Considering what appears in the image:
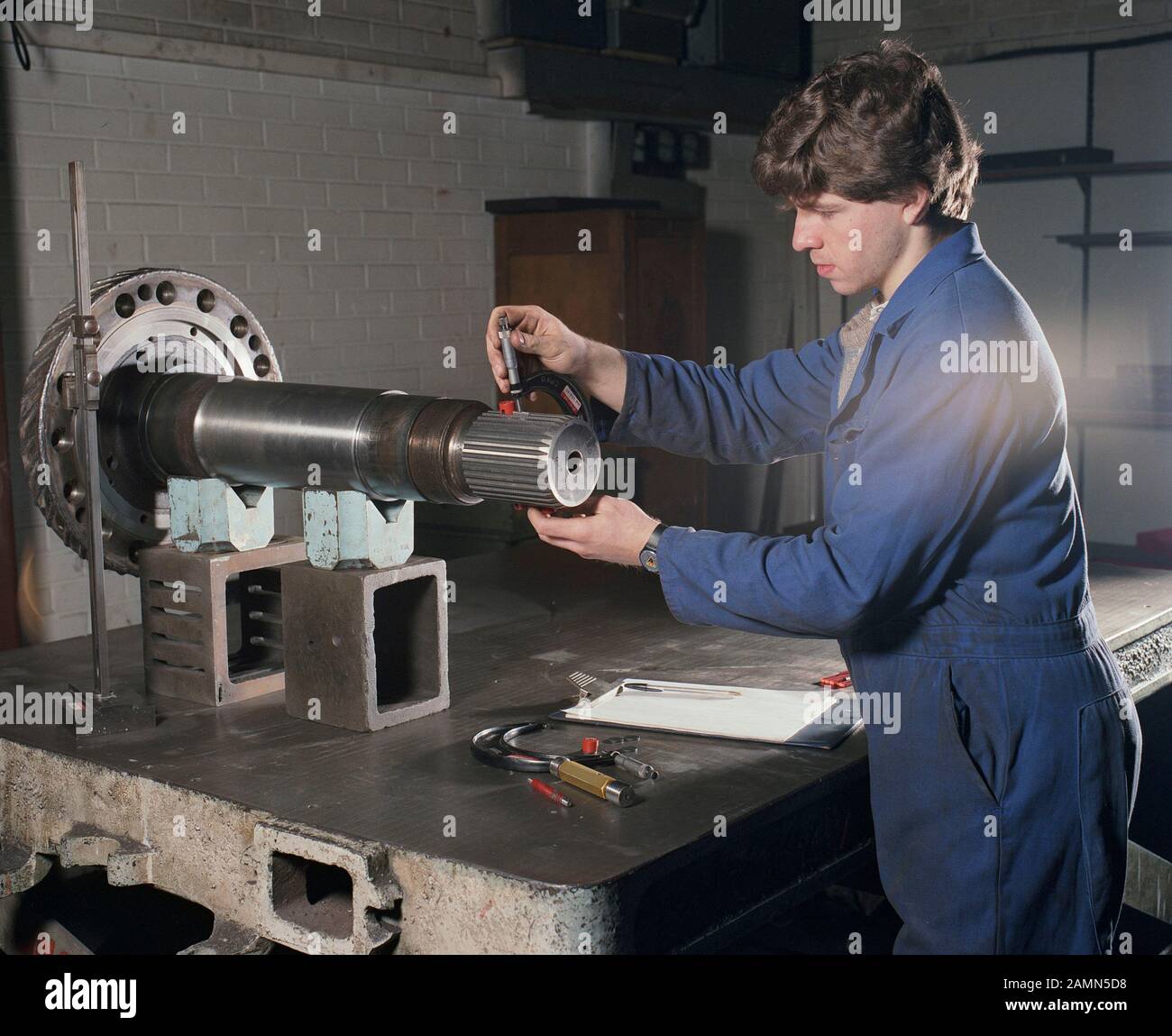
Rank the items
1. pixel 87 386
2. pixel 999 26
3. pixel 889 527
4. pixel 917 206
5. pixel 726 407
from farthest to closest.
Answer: pixel 999 26 < pixel 726 407 < pixel 87 386 < pixel 917 206 < pixel 889 527

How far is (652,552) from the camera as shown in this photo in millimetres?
1513

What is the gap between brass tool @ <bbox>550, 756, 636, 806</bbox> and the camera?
1394 millimetres

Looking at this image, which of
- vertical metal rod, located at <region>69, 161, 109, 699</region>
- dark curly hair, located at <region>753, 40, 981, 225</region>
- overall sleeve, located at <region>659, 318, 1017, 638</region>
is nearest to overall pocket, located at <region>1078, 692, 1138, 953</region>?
overall sleeve, located at <region>659, 318, 1017, 638</region>

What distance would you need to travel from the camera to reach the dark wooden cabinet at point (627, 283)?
462 cm

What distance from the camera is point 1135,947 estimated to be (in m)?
2.68

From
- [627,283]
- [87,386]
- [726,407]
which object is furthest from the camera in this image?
[627,283]

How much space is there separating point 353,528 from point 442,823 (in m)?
0.45

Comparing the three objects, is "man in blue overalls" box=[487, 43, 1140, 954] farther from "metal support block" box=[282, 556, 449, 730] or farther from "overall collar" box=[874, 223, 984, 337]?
"metal support block" box=[282, 556, 449, 730]

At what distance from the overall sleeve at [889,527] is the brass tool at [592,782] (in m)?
0.22

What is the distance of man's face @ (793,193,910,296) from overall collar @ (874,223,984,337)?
4 cm

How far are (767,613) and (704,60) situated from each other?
429 cm

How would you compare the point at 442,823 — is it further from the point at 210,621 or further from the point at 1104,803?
the point at 1104,803

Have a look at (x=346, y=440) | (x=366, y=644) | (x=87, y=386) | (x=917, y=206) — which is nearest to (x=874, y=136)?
(x=917, y=206)
